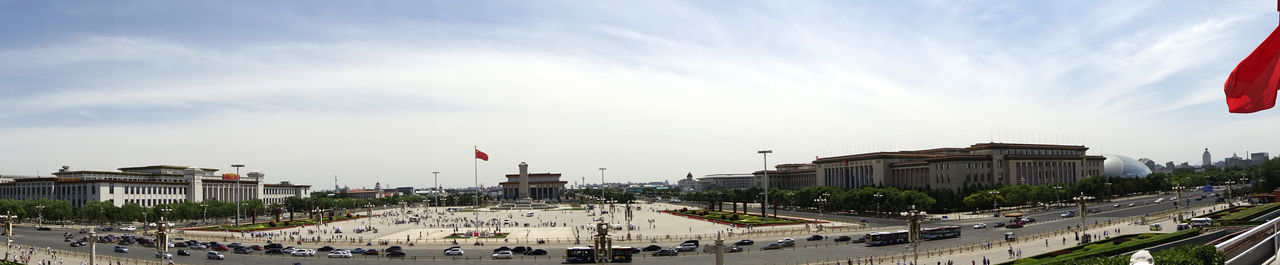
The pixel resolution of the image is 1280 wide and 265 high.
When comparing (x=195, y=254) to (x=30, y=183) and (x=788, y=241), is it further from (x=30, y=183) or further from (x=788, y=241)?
(x=30, y=183)

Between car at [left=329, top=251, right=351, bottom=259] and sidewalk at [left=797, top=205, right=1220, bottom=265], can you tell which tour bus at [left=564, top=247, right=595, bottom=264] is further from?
car at [left=329, top=251, right=351, bottom=259]

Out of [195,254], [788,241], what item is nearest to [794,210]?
[788,241]

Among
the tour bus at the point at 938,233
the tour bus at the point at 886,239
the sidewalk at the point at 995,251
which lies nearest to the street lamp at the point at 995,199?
the sidewalk at the point at 995,251

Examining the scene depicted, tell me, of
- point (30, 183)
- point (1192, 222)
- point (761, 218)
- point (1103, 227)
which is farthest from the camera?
point (30, 183)

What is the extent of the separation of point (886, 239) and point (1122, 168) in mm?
145461

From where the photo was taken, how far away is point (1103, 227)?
6662 cm

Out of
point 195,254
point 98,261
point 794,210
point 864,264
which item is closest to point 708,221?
point 794,210

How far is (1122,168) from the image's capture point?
17238cm

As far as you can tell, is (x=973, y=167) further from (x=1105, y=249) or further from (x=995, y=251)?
(x=1105, y=249)

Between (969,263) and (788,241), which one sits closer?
(969,263)

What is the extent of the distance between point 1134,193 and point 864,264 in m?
99.9

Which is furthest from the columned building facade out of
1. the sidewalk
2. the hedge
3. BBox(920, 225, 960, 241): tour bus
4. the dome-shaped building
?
the hedge

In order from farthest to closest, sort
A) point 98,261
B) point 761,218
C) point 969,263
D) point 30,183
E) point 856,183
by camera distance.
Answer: point 856,183 < point 30,183 < point 761,218 < point 98,261 < point 969,263

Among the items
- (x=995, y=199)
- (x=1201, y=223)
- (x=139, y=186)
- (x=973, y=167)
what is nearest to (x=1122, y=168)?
(x=973, y=167)
